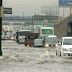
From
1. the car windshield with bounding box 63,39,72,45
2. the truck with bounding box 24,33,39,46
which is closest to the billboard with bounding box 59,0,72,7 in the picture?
the truck with bounding box 24,33,39,46

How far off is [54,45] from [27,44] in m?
11.0

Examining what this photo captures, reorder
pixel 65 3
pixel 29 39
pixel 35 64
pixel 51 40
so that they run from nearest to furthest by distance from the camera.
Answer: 1. pixel 35 64
2. pixel 51 40
3. pixel 29 39
4. pixel 65 3

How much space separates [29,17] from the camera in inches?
6427

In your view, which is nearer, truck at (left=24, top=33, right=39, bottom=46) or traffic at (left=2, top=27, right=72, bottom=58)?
traffic at (left=2, top=27, right=72, bottom=58)

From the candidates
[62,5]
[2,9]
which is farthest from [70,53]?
[62,5]

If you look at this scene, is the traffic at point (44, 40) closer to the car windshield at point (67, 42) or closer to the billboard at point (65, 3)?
the car windshield at point (67, 42)

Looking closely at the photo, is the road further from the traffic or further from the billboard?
the billboard

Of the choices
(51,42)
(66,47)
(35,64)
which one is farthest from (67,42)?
(51,42)

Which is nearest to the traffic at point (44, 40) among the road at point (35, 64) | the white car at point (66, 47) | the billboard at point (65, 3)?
the white car at point (66, 47)

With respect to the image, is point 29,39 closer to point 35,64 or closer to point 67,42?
point 67,42

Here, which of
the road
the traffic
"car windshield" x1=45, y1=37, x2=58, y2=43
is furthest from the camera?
"car windshield" x1=45, y1=37, x2=58, y2=43

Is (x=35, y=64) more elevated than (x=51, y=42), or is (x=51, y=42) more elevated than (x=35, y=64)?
(x=35, y=64)

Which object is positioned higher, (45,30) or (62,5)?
(62,5)

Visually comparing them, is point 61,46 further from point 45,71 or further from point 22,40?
point 22,40
